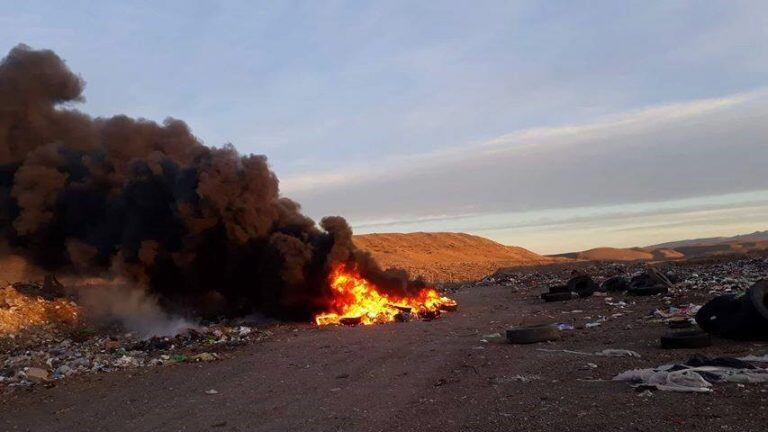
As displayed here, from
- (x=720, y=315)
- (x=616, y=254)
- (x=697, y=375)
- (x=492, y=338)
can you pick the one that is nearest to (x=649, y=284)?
(x=492, y=338)

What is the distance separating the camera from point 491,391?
884 centimetres

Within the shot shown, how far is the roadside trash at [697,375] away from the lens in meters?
7.80

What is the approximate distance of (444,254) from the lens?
69.4 metres

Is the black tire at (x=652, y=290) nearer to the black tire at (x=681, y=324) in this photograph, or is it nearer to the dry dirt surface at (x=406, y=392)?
the dry dirt surface at (x=406, y=392)

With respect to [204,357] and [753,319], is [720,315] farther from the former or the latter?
[204,357]

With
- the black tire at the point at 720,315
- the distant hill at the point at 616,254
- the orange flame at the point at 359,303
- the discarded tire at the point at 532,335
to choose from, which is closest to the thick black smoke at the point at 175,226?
the orange flame at the point at 359,303

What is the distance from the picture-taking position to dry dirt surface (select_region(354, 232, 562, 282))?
52312 millimetres

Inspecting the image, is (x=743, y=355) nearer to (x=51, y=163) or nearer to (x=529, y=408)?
(x=529, y=408)

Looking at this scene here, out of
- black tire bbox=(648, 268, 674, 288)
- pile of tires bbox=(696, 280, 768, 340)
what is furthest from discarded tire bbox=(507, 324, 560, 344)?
black tire bbox=(648, 268, 674, 288)

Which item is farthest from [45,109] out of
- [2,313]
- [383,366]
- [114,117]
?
[383,366]

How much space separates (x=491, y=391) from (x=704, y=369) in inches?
107

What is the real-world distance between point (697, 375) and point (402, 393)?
12.7 feet

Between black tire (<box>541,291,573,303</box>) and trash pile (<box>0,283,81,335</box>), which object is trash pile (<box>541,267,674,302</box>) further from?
trash pile (<box>0,283,81,335</box>)

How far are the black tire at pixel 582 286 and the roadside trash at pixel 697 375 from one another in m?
13.7
